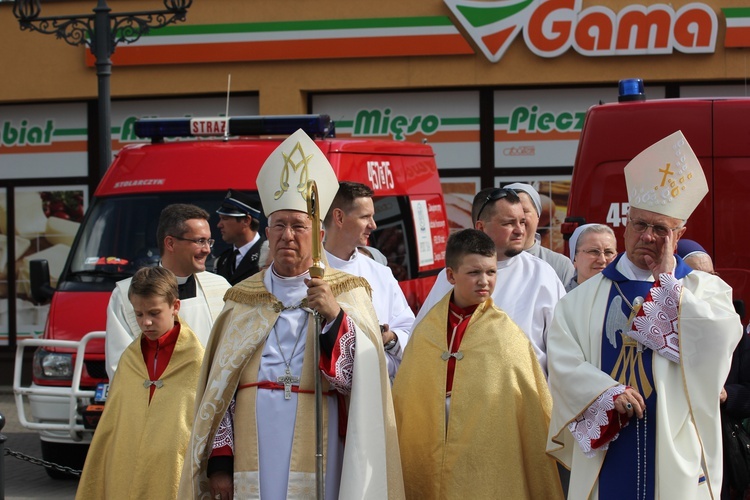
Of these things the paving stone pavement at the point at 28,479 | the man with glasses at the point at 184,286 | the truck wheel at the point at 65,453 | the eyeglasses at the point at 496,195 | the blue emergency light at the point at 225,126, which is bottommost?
the paving stone pavement at the point at 28,479

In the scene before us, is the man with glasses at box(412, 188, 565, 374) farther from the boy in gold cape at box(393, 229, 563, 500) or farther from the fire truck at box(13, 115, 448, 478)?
the fire truck at box(13, 115, 448, 478)

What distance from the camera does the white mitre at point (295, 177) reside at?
15.8 feet

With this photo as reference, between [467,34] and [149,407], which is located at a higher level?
[467,34]

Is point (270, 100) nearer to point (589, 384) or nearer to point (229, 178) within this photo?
point (229, 178)

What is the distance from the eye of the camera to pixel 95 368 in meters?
8.35

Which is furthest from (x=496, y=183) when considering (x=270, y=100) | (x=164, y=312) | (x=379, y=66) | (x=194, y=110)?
(x=164, y=312)

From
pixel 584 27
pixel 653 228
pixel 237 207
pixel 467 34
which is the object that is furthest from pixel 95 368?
pixel 584 27

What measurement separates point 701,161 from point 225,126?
3.65 metres

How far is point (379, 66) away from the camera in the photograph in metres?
14.2

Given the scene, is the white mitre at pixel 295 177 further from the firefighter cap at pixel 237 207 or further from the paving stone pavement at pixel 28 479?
the paving stone pavement at pixel 28 479

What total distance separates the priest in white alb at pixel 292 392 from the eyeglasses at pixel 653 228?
44.5 inches

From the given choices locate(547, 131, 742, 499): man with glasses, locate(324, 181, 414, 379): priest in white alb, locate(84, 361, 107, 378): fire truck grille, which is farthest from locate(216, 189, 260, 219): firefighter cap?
locate(547, 131, 742, 499): man with glasses

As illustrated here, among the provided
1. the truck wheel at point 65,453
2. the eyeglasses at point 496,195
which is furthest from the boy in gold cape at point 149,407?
the truck wheel at point 65,453

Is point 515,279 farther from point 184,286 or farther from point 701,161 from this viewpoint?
point 701,161
